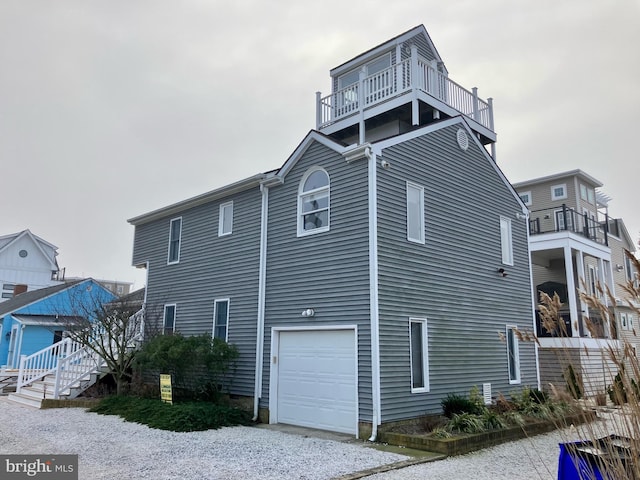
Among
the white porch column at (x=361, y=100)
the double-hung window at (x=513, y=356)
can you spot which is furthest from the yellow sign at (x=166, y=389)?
the double-hung window at (x=513, y=356)

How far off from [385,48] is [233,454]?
1186 centimetres

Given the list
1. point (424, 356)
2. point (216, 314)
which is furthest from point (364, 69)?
point (424, 356)

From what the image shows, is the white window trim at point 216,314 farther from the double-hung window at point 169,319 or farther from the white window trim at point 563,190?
the white window trim at point 563,190

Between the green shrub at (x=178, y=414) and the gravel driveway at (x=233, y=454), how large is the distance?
310 mm

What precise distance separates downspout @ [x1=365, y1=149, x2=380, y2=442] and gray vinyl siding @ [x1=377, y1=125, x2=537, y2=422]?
0.47 feet

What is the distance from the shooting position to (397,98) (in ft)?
42.4

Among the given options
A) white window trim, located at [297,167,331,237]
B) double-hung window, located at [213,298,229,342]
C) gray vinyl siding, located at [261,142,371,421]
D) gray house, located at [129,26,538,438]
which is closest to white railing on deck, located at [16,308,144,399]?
gray house, located at [129,26,538,438]

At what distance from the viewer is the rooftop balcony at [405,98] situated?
1288cm

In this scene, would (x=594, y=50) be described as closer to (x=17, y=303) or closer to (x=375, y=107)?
(x=375, y=107)

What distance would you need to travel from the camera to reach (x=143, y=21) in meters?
12.7

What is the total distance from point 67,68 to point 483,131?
12221 millimetres

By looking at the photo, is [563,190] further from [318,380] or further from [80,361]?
[80,361]

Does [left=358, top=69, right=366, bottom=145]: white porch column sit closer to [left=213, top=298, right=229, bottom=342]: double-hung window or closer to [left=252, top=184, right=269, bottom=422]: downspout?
[left=252, top=184, right=269, bottom=422]: downspout

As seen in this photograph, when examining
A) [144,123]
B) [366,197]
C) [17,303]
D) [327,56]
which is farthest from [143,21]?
[17,303]
